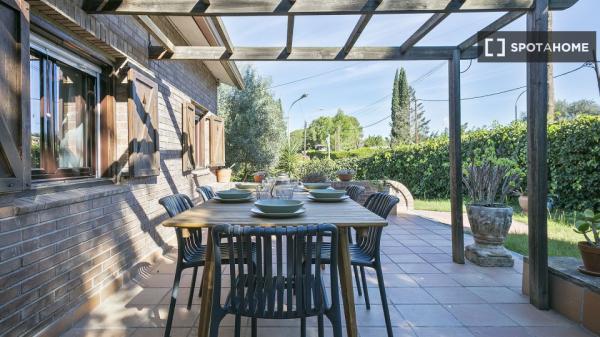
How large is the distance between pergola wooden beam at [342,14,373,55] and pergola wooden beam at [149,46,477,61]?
5.5 inches

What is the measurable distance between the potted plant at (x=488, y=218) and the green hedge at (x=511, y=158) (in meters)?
1.93

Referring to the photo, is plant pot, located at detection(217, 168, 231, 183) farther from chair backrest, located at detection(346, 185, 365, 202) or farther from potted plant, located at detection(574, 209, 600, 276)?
potted plant, located at detection(574, 209, 600, 276)

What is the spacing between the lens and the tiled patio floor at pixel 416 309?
6.82 ft

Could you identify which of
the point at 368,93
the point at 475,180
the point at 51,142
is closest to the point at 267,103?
the point at 475,180

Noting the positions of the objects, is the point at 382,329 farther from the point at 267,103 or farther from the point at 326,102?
the point at 326,102

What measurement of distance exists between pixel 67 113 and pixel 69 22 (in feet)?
2.05

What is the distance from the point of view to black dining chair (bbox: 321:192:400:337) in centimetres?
203

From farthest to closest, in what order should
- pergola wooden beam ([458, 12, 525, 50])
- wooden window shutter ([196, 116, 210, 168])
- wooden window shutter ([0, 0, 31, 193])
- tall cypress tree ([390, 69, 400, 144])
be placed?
tall cypress tree ([390, 69, 400, 144])
wooden window shutter ([196, 116, 210, 168])
pergola wooden beam ([458, 12, 525, 50])
wooden window shutter ([0, 0, 31, 193])

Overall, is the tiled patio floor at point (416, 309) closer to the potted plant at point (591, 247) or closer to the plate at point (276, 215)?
the potted plant at point (591, 247)

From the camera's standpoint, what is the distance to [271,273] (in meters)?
1.43

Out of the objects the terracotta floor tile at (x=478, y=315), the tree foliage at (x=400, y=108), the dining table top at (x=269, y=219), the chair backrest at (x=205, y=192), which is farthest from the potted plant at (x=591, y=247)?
the tree foliage at (x=400, y=108)

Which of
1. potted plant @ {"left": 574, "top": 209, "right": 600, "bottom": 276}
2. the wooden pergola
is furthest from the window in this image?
potted plant @ {"left": 574, "top": 209, "right": 600, "bottom": 276}

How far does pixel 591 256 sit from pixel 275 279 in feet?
6.91

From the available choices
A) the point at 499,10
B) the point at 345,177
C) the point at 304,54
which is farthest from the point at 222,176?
the point at 499,10
